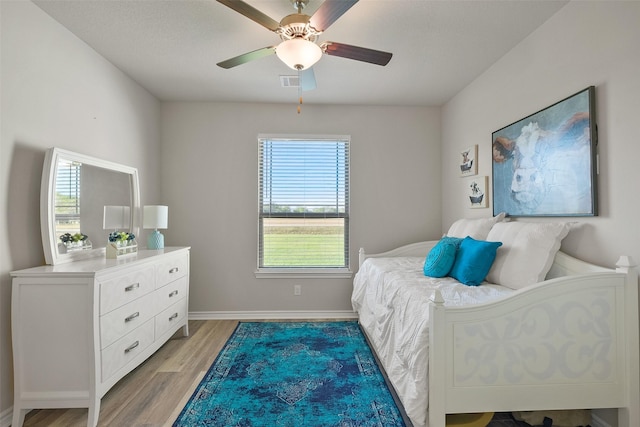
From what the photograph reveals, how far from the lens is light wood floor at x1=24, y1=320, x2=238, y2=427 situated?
191 centimetres

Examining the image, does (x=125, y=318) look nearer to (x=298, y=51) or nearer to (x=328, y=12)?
(x=298, y=51)

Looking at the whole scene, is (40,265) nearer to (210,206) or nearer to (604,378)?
(210,206)

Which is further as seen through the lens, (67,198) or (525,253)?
(67,198)

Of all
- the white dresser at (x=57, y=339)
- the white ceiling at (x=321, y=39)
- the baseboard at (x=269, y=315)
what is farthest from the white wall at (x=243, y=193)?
the white dresser at (x=57, y=339)

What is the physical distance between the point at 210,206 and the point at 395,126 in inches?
96.8

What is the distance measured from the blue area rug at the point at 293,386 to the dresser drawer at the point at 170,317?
21.1 inches

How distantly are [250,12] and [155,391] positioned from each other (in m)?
2.51

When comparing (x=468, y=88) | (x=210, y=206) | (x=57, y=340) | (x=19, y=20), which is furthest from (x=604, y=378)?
(x=19, y=20)

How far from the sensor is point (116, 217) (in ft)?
9.18

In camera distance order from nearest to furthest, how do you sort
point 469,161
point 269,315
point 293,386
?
point 293,386 < point 469,161 < point 269,315

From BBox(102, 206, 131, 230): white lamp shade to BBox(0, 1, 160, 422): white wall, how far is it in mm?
485

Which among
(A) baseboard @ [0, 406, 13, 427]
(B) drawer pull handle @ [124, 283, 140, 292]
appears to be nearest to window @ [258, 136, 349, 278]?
(B) drawer pull handle @ [124, 283, 140, 292]

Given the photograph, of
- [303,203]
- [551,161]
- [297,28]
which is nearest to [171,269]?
[303,203]

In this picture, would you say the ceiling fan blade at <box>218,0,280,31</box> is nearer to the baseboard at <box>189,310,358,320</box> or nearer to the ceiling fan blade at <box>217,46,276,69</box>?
the ceiling fan blade at <box>217,46,276,69</box>
